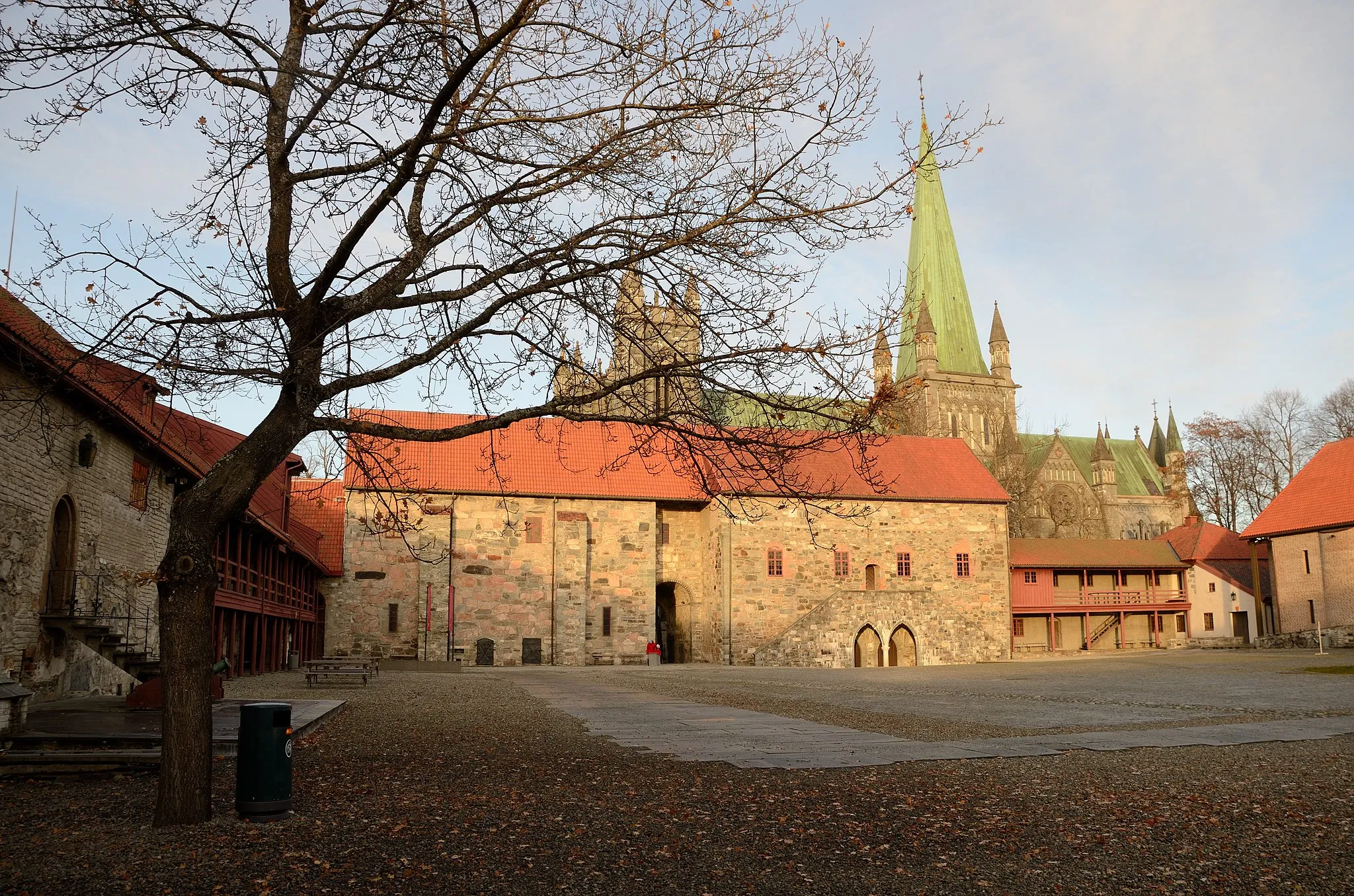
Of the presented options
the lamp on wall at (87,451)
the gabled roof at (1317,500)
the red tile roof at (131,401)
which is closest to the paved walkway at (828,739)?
the red tile roof at (131,401)

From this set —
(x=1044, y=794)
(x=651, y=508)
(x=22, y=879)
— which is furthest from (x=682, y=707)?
(x=651, y=508)

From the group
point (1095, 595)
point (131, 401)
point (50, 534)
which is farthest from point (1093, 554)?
point (50, 534)

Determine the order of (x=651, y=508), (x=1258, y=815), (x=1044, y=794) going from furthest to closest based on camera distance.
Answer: (x=651, y=508) < (x=1044, y=794) < (x=1258, y=815)

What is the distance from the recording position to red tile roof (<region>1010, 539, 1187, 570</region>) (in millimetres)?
47375

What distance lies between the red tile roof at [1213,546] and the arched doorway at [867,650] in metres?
23.0

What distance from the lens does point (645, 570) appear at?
38.2 meters

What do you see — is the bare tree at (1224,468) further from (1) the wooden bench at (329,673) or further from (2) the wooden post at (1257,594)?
(1) the wooden bench at (329,673)

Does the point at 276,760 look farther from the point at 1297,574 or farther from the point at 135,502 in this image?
the point at 1297,574

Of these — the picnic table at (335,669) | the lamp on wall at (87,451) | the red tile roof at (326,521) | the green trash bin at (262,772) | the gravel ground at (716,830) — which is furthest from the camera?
the red tile roof at (326,521)

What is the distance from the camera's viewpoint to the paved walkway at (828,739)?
31.0ft

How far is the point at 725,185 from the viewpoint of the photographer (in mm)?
7633

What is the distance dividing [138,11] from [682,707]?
1207 cm

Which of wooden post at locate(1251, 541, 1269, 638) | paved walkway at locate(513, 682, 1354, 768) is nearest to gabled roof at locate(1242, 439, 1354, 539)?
wooden post at locate(1251, 541, 1269, 638)

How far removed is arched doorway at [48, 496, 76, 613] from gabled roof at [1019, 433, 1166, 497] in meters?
73.0
